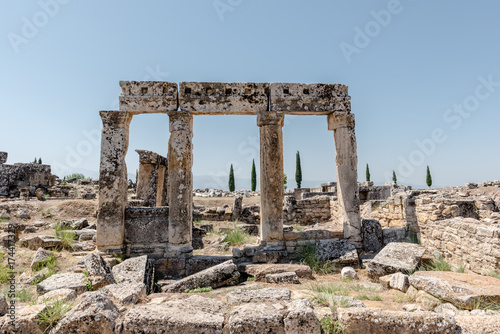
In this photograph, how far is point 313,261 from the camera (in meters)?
6.95

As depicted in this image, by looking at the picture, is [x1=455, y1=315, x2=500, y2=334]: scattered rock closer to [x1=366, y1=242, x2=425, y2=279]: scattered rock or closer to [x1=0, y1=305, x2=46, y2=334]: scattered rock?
[x1=366, y1=242, x2=425, y2=279]: scattered rock

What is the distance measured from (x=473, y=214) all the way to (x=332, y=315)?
7.00 metres

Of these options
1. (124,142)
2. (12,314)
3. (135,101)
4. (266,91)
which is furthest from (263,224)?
(12,314)

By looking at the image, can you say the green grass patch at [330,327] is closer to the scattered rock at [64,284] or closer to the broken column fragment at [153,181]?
the scattered rock at [64,284]

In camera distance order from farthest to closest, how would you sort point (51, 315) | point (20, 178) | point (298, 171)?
point (298, 171)
point (20, 178)
point (51, 315)

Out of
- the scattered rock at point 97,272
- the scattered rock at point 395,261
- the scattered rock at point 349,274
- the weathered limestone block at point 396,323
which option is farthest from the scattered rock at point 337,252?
the scattered rock at point 97,272

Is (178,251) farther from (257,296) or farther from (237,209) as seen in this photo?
(237,209)

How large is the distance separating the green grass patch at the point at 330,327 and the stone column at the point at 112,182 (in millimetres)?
5721

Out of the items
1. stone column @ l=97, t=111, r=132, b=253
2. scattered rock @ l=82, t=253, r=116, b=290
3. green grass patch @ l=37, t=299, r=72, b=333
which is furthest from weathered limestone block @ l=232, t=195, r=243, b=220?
green grass patch @ l=37, t=299, r=72, b=333

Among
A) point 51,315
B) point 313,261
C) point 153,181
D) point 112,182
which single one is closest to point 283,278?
point 313,261

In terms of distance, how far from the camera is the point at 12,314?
121 inches

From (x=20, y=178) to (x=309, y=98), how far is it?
19.1 meters

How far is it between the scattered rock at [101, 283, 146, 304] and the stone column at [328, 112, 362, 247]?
5593 millimetres

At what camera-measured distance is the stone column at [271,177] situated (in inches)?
295
